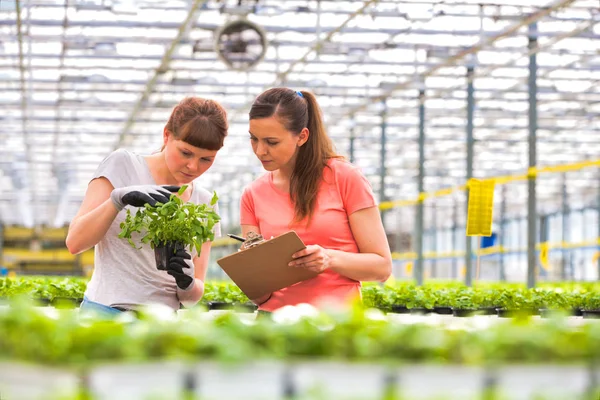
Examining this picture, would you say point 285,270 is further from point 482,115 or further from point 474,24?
point 482,115

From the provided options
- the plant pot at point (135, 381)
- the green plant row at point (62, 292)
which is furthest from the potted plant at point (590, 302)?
the plant pot at point (135, 381)

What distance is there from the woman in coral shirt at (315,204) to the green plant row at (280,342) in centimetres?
138

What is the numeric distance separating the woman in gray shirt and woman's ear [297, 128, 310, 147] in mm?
288

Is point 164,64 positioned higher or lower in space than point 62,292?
higher

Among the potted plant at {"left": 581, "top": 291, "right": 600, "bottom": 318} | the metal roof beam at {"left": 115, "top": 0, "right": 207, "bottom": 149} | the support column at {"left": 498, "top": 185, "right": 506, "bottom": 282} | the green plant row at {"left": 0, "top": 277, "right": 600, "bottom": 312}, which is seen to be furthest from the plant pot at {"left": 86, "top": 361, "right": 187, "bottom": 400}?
the support column at {"left": 498, "top": 185, "right": 506, "bottom": 282}

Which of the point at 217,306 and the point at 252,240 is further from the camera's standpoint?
the point at 217,306

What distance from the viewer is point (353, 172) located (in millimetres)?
3082

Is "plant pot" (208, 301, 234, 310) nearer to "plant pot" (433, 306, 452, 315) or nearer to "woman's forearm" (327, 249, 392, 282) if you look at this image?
"plant pot" (433, 306, 452, 315)

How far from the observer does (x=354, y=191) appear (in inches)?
119

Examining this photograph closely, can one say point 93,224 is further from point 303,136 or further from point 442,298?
point 442,298

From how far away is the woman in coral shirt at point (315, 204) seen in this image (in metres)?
3.01

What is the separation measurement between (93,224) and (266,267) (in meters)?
0.61

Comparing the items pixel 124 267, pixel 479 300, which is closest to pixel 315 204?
pixel 124 267

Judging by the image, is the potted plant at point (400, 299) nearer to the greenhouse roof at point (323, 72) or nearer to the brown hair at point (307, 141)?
the greenhouse roof at point (323, 72)
